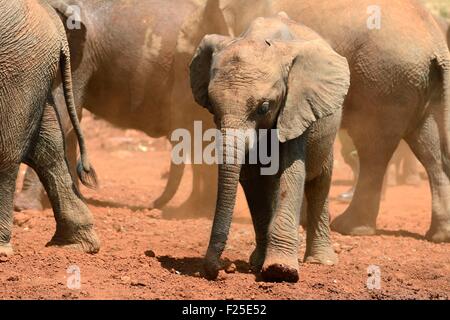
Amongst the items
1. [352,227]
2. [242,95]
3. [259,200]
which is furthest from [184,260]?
[352,227]

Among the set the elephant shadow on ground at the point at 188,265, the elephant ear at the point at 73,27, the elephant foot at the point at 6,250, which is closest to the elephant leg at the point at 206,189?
the elephant ear at the point at 73,27

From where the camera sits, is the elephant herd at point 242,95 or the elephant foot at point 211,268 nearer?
the elephant foot at point 211,268

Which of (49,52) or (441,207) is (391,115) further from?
(49,52)

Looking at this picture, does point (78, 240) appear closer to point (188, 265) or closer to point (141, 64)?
point (188, 265)

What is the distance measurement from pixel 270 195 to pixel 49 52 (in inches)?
59.8

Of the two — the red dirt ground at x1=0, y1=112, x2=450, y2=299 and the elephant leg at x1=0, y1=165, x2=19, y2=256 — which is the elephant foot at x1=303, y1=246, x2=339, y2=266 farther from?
the elephant leg at x1=0, y1=165, x2=19, y2=256

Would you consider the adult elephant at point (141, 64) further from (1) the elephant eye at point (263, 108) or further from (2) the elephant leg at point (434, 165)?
(1) the elephant eye at point (263, 108)

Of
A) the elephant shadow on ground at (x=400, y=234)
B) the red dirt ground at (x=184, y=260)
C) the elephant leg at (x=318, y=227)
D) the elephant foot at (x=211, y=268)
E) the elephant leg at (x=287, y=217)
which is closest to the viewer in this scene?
the red dirt ground at (x=184, y=260)

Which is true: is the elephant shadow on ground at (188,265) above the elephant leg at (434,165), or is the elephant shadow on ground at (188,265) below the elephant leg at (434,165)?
below

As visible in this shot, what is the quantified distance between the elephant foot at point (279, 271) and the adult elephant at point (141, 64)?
338cm

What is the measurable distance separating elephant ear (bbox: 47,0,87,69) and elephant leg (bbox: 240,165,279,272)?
2845mm

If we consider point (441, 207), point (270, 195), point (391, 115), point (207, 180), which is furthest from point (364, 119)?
point (270, 195)

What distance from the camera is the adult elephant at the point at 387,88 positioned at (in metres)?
9.69

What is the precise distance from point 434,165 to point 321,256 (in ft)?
6.33
